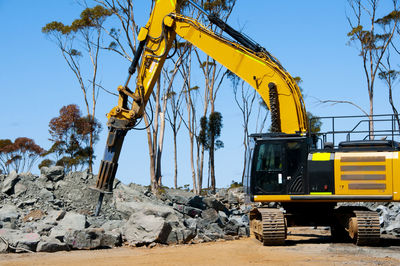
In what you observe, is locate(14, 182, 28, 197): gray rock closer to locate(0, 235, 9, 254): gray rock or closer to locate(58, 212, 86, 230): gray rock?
locate(58, 212, 86, 230): gray rock

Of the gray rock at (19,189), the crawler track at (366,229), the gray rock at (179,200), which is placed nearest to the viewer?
the crawler track at (366,229)

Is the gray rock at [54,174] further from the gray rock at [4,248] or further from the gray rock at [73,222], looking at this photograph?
the gray rock at [4,248]

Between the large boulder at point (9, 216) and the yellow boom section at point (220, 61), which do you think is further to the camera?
the large boulder at point (9, 216)

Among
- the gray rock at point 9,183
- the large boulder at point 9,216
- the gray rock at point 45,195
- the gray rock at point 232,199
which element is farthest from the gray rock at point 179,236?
the gray rock at point 232,199

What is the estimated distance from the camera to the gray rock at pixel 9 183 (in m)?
24.9

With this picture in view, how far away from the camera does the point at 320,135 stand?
53.6ft

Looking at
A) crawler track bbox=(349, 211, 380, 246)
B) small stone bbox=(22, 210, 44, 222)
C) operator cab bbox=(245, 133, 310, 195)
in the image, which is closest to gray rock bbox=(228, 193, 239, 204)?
small stone bbox=(22, 210, 44, 222)

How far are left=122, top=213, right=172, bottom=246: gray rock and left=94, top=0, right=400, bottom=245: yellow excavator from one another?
6.26 feet

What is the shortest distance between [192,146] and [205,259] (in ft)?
112

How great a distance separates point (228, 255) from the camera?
13.5m

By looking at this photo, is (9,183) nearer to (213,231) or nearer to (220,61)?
(213,231)

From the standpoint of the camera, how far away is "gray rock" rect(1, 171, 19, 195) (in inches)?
981

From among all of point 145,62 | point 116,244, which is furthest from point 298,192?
point 145,62

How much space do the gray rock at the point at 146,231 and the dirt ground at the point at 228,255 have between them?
0.96ft
